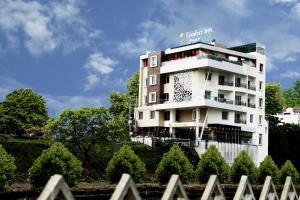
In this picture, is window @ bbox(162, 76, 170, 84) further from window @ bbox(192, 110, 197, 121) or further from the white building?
the white building

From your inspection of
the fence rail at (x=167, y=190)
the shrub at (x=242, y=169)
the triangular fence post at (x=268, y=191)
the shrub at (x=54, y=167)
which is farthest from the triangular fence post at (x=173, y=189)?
the shrub at (x=242, y=169)

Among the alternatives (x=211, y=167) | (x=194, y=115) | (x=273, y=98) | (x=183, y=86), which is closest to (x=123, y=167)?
(x=211, y=167)

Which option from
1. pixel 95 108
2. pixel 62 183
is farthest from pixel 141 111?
pixel 62 183

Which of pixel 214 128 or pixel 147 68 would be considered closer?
pixel 214 128

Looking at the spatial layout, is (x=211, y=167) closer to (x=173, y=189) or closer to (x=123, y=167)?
(x=123, y=167)

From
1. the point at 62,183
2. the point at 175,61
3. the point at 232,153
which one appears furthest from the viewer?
the point at 175,61

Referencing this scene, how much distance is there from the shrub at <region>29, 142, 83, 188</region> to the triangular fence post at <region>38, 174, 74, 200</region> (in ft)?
66.6

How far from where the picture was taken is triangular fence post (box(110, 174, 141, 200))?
15.6ft

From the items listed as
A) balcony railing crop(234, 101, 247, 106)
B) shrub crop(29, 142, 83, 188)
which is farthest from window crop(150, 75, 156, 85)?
shrub crop(29, 142, 83, 188)

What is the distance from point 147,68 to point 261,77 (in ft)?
39.3

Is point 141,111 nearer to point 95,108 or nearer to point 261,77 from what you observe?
point 261,77

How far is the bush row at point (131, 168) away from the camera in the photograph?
80.7 ft

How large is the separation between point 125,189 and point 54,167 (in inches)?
806

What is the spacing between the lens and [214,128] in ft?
160
